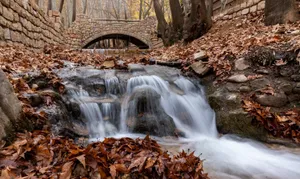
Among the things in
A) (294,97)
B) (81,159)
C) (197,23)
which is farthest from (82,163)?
(197,23)

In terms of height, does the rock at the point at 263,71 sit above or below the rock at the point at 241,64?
below

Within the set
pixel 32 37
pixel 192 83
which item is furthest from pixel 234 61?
pixel 32 37

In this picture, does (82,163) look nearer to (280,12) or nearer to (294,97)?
(294,97)

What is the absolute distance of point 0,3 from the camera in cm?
555

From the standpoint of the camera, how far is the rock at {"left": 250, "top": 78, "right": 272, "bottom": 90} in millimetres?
4031

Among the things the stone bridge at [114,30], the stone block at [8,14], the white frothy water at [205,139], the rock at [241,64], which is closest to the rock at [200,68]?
the white frothy water at [205,139]

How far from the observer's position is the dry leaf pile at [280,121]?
3.35m

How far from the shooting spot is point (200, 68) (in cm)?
536

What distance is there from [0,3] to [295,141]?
22.8 feet

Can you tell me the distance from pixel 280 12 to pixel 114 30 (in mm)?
13788

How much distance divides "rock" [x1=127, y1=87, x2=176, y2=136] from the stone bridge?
13.3 m

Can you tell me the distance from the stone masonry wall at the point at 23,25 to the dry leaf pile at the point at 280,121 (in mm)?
6072

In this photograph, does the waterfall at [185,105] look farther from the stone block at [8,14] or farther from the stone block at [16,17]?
the stone block at [16,17]

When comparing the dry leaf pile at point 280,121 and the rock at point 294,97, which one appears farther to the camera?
the rock at point 294,97
